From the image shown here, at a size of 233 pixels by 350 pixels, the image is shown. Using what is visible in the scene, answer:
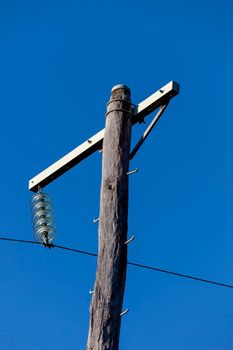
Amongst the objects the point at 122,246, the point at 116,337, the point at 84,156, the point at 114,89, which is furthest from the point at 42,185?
the point at 116,337

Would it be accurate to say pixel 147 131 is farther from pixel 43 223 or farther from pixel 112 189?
pixel 43 223

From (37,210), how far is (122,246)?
59.2 inches

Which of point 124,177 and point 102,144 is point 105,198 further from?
point 102,144

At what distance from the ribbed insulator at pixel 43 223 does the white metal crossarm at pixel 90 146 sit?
592mm

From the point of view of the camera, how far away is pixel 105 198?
612 centimetres

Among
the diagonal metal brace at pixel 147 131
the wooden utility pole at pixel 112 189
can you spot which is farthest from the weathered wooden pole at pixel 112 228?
the diagonal metal brace at pixel 147 131

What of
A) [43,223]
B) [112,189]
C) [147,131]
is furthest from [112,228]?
[147,131]

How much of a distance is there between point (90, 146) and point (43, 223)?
1.05 meters

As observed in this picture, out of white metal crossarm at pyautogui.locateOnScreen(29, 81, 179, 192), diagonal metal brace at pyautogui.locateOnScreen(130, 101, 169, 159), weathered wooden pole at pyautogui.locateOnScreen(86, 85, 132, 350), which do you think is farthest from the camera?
white metal crossarm at pyautogui.locateOnScreen(29, 81, 179, 192)

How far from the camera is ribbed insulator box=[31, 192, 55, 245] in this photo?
6766 mm

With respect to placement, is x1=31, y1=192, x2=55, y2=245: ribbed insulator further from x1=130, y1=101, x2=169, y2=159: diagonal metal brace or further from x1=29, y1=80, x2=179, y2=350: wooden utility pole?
x1=130, y1=101, x2=169, y2=159: diagonal metal brace

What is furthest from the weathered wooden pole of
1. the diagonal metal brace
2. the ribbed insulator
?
the ribbed insulator

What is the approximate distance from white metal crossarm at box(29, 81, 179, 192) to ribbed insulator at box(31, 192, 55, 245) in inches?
23.3

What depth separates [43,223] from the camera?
6797mm
